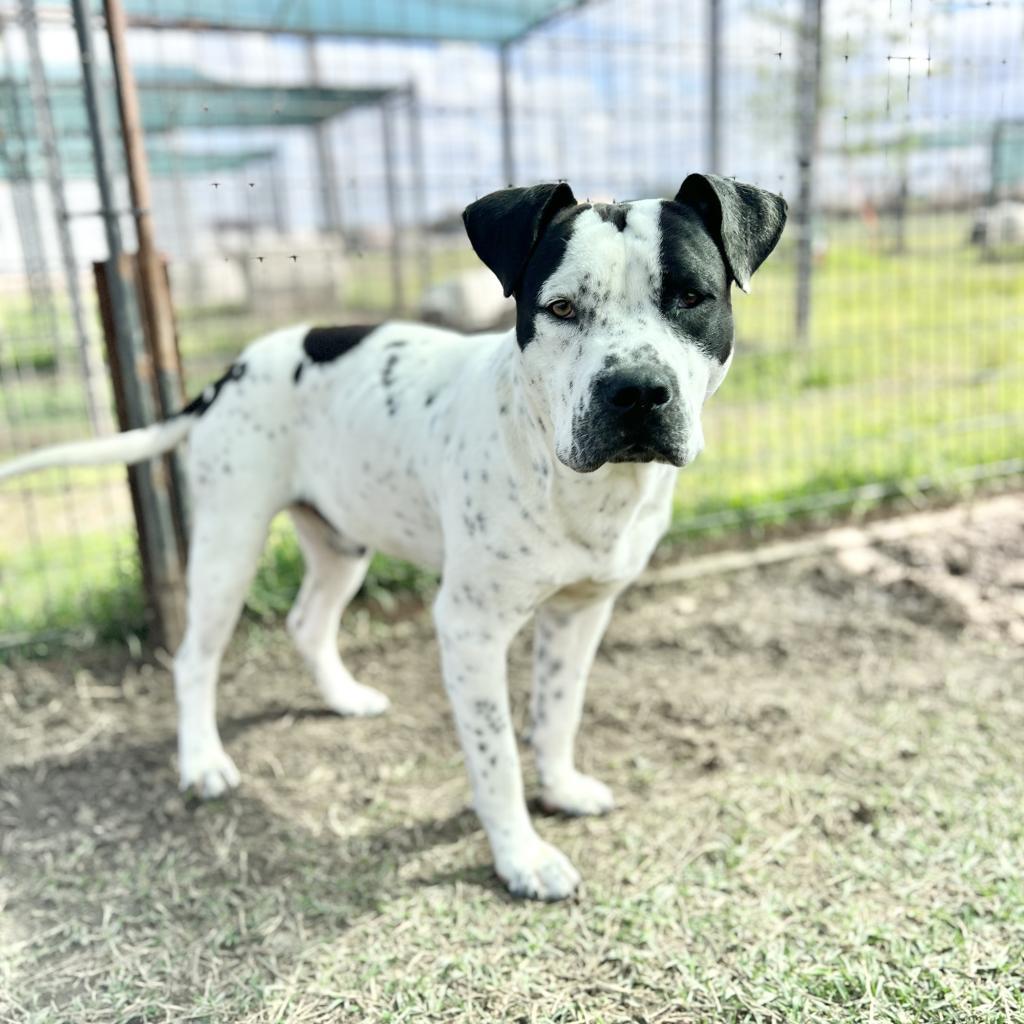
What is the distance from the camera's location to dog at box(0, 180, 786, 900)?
1.99 m

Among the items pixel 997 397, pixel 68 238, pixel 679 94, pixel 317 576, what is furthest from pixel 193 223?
pixel 997 397

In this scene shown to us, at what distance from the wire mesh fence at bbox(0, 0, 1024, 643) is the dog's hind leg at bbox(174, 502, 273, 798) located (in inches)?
41.7

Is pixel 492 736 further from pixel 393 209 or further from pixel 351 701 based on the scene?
pixel 393 209

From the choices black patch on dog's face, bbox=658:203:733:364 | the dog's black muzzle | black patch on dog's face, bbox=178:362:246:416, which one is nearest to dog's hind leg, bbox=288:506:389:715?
black patch on dog's face, bbox=178:362:246:416

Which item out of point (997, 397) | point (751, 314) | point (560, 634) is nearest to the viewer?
point (560, 634)

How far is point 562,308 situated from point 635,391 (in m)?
0.27

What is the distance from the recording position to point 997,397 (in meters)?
5.83

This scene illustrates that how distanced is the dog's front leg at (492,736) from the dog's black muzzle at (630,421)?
0.60m

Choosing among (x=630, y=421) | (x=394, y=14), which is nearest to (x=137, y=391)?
(x=630, y=421)

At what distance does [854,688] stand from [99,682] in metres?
2.86

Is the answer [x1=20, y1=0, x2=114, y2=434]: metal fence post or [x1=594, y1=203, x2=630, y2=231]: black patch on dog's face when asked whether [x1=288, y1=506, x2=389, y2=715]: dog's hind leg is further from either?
[x1=20, y1=0, x2=114, y2=434]: metal fence post

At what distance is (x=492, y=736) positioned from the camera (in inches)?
96.6

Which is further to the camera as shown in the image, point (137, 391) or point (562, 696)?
point (137, 391)

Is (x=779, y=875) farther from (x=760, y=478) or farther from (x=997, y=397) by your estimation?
(x=997, y=397)
